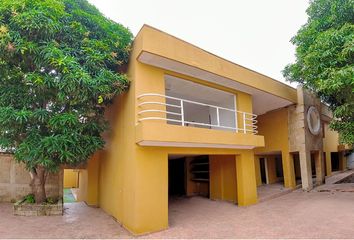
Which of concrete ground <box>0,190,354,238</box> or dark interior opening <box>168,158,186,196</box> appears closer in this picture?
concrete ground <box>0,190,354,238</box>

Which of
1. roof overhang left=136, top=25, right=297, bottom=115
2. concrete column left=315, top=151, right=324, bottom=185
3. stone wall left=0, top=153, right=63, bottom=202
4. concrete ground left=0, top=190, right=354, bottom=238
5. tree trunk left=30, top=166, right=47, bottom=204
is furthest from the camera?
concrete column left=315, top=151, right=324, bottom=185

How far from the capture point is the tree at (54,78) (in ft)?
24.8

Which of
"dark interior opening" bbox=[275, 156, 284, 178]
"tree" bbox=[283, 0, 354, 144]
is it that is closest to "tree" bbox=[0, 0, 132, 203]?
"tree" bbox=[283, 0, 354, 144]

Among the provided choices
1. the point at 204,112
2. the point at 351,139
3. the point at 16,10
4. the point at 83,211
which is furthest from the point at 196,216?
the point at 16,10

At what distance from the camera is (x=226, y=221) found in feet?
27.3

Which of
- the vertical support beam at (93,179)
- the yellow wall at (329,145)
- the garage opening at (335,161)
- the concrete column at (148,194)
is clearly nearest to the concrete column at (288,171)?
the yellow wall at (329,145)

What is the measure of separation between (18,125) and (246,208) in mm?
8549

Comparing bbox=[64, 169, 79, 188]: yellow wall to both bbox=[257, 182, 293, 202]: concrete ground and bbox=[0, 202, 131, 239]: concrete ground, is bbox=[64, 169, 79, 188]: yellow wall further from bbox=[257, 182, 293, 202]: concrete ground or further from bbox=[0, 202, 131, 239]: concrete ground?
bbox=[257, 182, 293, 202]: concrete ground

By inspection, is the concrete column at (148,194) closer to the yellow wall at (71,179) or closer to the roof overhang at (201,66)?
the roof overhang at (201,66)

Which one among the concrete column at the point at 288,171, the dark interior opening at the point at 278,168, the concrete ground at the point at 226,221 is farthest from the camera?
the dark interior opening at the point at 278,168

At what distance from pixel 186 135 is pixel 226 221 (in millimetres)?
3142

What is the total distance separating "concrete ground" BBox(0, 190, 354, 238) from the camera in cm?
697

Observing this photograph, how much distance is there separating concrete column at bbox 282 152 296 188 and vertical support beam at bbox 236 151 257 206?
11.8ft

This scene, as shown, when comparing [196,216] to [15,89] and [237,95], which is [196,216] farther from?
[15,89]
